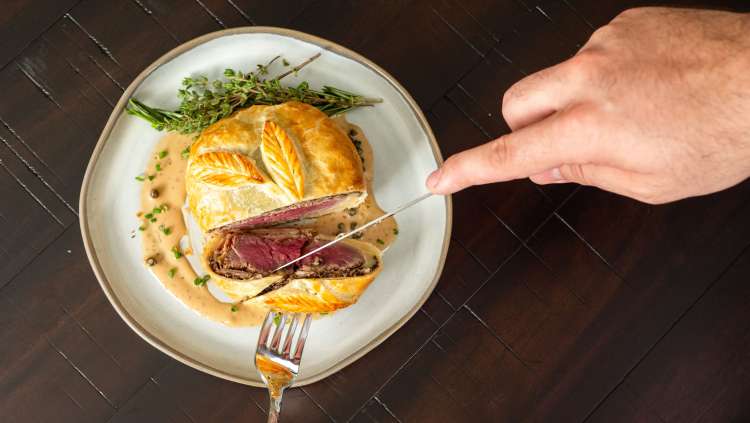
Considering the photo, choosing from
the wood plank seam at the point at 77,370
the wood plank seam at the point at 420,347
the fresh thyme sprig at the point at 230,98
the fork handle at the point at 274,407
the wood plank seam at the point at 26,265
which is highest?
the fresh thyme sprig at the point at 230,98

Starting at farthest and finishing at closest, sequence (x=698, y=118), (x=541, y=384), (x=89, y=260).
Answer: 1. (x=541, y=384)
2. (x=89, y=260)
3. (x=698, y=118)

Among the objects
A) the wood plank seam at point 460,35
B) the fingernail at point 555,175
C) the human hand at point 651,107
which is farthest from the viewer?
the wood plank seam at point 460,35

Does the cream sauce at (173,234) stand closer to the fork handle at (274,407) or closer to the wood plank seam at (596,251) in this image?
the fork handle at (274,407)

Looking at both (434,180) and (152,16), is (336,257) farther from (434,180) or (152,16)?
(152,16)

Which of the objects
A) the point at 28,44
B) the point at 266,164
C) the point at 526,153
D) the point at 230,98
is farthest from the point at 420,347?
the point at 28,44

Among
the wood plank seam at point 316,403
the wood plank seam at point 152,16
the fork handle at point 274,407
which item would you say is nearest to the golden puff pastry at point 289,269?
the fork handle at point 274,407

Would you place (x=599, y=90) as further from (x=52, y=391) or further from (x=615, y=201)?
(x=52, y=391)

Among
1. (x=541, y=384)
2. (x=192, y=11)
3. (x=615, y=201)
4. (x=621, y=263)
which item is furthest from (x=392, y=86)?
(x=541, y=384)
